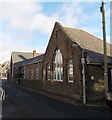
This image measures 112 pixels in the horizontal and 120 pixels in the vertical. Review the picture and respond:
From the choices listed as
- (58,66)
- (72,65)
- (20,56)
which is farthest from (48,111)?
(20,56)

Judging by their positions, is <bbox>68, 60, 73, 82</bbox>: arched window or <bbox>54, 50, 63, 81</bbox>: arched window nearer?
<bbox>68, 60, 73, 82</bbox>: arched window

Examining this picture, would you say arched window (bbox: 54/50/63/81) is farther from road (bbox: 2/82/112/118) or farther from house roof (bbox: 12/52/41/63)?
house roof (bbox: 12/52/41/63)

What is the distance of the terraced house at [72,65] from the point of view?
14.4 m

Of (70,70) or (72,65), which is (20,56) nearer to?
(70,70)

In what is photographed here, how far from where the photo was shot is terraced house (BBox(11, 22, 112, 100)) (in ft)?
47.2

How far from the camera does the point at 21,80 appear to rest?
3606 cm

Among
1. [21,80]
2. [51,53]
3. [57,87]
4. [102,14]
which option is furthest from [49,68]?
[21,80]

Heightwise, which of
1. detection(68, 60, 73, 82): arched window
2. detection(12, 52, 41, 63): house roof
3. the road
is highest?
detection(12, 52, 41, 63): house roof

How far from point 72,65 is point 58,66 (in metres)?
3.34

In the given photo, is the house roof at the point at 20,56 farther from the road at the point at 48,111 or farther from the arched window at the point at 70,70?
the road at the point at 48,111

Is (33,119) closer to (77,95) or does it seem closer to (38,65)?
(77,95)

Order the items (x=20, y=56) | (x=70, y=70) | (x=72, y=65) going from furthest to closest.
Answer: (x=20, y=56), (x=70, y=70), (x=72, y=65)

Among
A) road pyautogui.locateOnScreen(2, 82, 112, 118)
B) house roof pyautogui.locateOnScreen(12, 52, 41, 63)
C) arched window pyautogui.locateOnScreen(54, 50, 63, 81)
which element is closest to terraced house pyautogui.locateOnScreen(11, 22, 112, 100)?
arched window pyautogui.locateOnScreen(54, 50, 63, 81)

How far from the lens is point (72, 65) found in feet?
54.1
